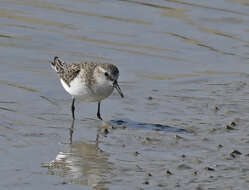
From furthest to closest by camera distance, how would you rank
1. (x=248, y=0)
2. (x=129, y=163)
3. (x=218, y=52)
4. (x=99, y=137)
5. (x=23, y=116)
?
1. (x=248, y=0)
2. (x=218, y=52)
3. (x=23, y=116)
4. (x=99, y=137)
5. (x=129, y=163)

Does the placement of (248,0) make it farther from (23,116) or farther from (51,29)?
(23,116)

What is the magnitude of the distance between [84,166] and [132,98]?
3593 millimetres

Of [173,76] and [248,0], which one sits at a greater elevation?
[248,0]

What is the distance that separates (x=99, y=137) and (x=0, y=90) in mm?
2732

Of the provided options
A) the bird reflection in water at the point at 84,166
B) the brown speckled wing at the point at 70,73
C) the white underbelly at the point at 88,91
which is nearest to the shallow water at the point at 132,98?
the bird reflection in water at the point at 84,166

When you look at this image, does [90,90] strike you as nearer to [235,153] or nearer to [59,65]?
[59,65]

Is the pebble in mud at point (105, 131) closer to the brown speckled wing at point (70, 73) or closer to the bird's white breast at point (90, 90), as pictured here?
the bird's white breast at point (90, 90)

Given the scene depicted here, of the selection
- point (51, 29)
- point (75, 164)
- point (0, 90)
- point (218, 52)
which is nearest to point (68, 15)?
point (51, 29)

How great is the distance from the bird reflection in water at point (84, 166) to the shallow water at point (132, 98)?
0.02m

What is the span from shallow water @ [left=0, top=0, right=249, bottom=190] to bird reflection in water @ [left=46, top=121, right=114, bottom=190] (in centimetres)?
2

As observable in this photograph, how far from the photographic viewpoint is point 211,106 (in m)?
12.8

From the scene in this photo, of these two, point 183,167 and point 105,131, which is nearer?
point 183,167

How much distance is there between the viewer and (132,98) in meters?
13.3

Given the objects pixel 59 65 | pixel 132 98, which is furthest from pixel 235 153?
pixel 59 65
